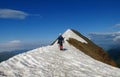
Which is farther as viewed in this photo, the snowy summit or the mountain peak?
the mountain peak

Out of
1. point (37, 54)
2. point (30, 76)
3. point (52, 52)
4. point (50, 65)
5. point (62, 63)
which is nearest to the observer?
point (30, 76)

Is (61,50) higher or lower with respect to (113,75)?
higher

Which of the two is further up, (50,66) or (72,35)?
(72,35)

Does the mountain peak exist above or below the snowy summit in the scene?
above

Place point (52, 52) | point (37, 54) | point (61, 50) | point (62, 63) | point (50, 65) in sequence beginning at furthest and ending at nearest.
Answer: point (61, 50), point (52, 52), point (37, 54), point (62, 63), point (50, 65)

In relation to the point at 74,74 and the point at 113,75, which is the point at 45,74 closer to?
the point at 74,74

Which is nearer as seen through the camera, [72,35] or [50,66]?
[50,66]

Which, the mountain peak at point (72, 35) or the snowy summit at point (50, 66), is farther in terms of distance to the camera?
the mountain peak at point (72, 35)

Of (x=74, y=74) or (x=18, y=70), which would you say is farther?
(x=74, y=74)

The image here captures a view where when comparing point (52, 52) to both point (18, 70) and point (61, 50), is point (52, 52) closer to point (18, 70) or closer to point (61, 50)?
point (61, 50)

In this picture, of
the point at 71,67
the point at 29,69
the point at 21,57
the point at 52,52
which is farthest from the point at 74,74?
the point at 52,52

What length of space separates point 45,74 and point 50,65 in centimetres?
447

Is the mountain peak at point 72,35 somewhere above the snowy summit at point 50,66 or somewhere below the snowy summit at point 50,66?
above

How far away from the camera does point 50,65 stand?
1235 inches
